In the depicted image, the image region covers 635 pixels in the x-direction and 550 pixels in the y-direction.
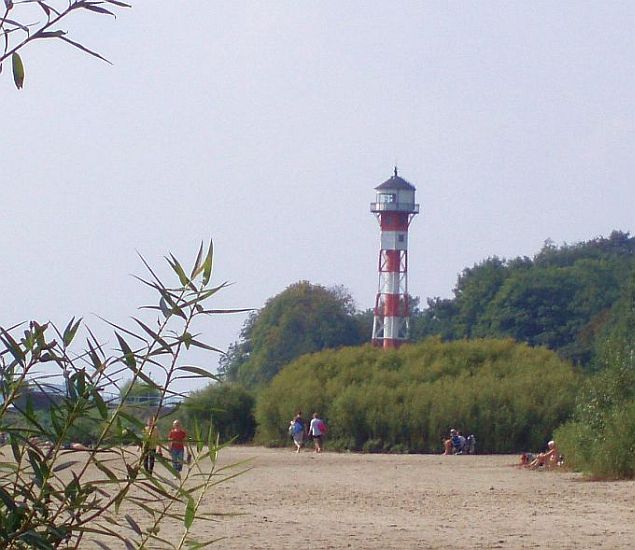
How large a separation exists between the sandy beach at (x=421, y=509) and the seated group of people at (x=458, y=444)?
25.1 feet

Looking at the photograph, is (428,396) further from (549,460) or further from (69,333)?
Result: (69,333)

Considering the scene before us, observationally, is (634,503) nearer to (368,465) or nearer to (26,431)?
(368,465)

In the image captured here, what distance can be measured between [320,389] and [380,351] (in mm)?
3755

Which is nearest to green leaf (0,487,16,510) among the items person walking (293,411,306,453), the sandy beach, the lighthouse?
the sandy beach

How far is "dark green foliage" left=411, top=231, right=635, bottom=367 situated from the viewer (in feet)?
218

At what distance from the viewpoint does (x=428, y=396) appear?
3769 cm

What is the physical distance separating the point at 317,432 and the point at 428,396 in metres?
3.98

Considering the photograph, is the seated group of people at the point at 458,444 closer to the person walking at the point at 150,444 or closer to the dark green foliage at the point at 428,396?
the dark green foliage at the point at 428,396

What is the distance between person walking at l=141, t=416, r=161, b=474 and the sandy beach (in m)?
8.00

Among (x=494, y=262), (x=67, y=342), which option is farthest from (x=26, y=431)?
(x=494, y=262)

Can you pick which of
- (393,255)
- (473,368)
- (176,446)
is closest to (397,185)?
(393,255)

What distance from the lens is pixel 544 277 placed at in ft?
225

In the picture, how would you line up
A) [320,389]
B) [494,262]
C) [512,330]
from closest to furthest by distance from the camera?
1. [320,389]
2. [512,330]
3. [494,262]

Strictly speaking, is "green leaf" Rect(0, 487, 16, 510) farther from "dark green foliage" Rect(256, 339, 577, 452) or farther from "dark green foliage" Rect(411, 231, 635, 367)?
"dark green foliage" Rect(411, 231, 635, 367)
